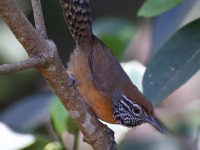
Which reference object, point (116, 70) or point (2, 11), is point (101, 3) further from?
point (2, 11)

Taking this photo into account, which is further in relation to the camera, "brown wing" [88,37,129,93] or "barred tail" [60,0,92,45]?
"brown wing" [88,37,129,93]

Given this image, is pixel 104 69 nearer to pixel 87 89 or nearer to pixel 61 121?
pixel 87 89

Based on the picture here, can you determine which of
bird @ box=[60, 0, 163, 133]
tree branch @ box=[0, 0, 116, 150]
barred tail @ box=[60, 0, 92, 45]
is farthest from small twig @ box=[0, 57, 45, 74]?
bird @ box=[60, 0, 163, 133]

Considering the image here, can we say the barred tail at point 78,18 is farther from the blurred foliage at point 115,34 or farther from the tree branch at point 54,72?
the tree branch at point 54,72

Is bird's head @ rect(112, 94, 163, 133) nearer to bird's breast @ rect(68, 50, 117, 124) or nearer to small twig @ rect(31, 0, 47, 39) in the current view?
bird's breast @ rect(68, 50, 117, 124)

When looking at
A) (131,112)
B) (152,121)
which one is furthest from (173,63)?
(131,112)
